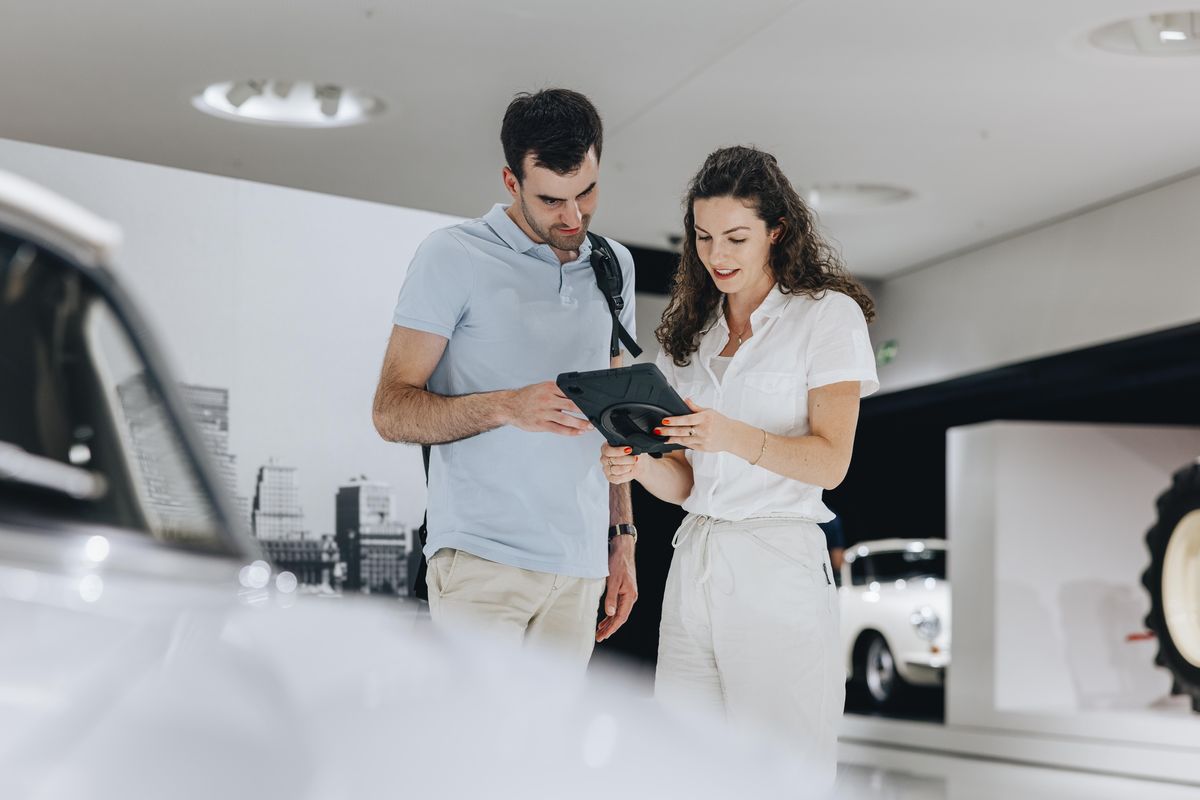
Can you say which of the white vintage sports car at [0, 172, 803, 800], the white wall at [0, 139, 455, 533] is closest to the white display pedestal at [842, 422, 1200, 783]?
the white wall at [0, 139, 455, 533]

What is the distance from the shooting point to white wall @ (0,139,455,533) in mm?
5758

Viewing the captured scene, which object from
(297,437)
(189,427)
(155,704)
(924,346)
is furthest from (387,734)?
(924,346)

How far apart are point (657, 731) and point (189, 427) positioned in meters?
0.45

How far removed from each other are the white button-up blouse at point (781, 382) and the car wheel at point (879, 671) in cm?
715

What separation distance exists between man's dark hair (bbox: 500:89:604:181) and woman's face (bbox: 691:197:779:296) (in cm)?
26

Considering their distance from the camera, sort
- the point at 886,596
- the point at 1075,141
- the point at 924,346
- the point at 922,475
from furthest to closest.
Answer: the point at 922,475, the point at 886,596, the point at 924,346, the point at 1075,141

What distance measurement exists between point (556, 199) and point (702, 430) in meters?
0.62

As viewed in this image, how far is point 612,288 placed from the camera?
8.13 ft

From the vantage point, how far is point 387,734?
803 mm

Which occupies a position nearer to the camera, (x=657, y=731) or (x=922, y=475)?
(x=657, y=731)

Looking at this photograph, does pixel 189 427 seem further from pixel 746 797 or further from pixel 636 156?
pixel 636 156

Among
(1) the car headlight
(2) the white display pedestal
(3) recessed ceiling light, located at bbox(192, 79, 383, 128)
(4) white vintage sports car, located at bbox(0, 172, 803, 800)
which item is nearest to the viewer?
(4) white vintage sports car, located at bbox(0, 172, 803, 800)

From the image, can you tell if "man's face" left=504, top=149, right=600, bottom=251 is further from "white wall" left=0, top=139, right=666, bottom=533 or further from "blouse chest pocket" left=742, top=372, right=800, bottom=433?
"white wall" left=0, top=139, right=666, bottom=533

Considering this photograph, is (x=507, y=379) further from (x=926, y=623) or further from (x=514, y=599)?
(x=926, y=623)
